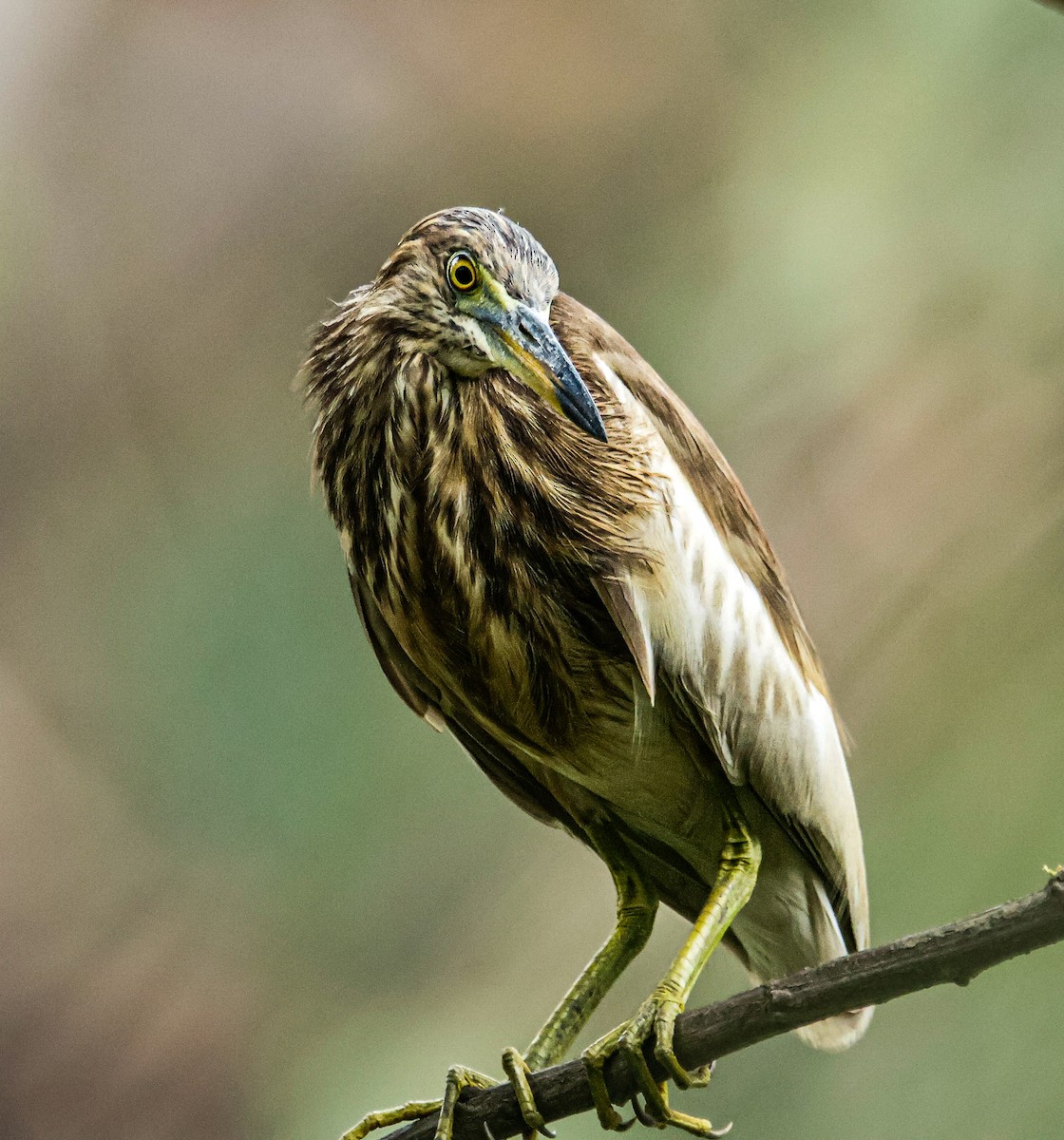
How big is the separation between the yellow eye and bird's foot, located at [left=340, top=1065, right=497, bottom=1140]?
2.34 feet

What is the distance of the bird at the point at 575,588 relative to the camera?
1.11 m

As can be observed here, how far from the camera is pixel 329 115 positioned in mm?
2414

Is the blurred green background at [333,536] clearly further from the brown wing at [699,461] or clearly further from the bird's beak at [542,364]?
the bird's beak at [542,364]

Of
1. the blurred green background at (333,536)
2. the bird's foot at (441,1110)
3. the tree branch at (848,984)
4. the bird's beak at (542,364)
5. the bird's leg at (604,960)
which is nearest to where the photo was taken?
the tree branch at (848,984)

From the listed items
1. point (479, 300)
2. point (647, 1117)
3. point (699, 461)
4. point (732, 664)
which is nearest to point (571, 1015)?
point (647, 1117)

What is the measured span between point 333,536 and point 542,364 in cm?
136

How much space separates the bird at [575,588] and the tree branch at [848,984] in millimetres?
25

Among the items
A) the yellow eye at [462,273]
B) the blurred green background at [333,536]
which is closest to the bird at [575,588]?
the yellow eye at [462,273]

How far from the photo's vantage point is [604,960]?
1.34 m

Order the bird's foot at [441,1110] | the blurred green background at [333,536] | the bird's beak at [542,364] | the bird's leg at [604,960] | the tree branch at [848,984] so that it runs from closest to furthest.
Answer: the tree branch at [848,984], the bird's beak at [542,364], the bird's foot at [441,1110], the bird's leg at [604,960], the blurred green background at [333,536]

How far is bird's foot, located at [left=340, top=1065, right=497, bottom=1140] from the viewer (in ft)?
3.76

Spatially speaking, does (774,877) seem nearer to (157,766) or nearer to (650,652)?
(650,652)

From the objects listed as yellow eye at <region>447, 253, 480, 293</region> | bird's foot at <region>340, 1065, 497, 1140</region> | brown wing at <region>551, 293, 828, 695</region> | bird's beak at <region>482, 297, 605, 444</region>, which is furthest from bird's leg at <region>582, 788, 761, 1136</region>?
yellow eye at <region>447, 253, 480, 293</region>

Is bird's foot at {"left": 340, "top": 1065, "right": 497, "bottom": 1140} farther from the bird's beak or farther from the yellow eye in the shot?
the yellow eye
